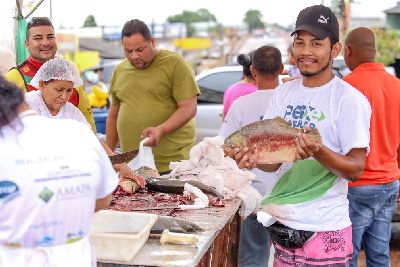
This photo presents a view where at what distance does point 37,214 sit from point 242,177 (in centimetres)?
270

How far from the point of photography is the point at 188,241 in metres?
3.29

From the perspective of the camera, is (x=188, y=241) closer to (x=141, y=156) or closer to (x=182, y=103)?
(x=141, y=156)

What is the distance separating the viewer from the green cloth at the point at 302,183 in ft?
11.5

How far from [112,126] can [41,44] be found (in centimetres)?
133

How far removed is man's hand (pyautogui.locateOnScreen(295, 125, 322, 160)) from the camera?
10.5 feet

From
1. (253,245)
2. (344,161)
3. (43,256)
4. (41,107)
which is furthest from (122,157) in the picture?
(43,256)

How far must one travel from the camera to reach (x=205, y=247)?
3330 millimetres

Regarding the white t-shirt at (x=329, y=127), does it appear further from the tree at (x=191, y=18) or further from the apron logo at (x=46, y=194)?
the tree at (x=191, y=18)

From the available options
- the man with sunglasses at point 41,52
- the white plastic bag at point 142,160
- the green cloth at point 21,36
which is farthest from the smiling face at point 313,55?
the green cloth at point 21,36

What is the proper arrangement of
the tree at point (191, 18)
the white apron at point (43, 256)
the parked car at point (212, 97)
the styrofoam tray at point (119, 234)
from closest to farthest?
the white apron at point (43, 256) → the styrofoam tray at point (119, 234) → the parked car at point (212, 97) → the tree at point (191, 18)

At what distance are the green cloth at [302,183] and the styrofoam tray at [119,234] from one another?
783 millimetres

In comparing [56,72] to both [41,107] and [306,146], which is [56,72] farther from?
[306,146]

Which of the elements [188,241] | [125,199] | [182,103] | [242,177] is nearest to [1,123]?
[188,241]

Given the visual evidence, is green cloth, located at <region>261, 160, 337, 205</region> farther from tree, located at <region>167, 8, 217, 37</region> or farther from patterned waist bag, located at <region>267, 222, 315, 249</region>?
tree, located at <region>167, 8, 217, 37</region>
